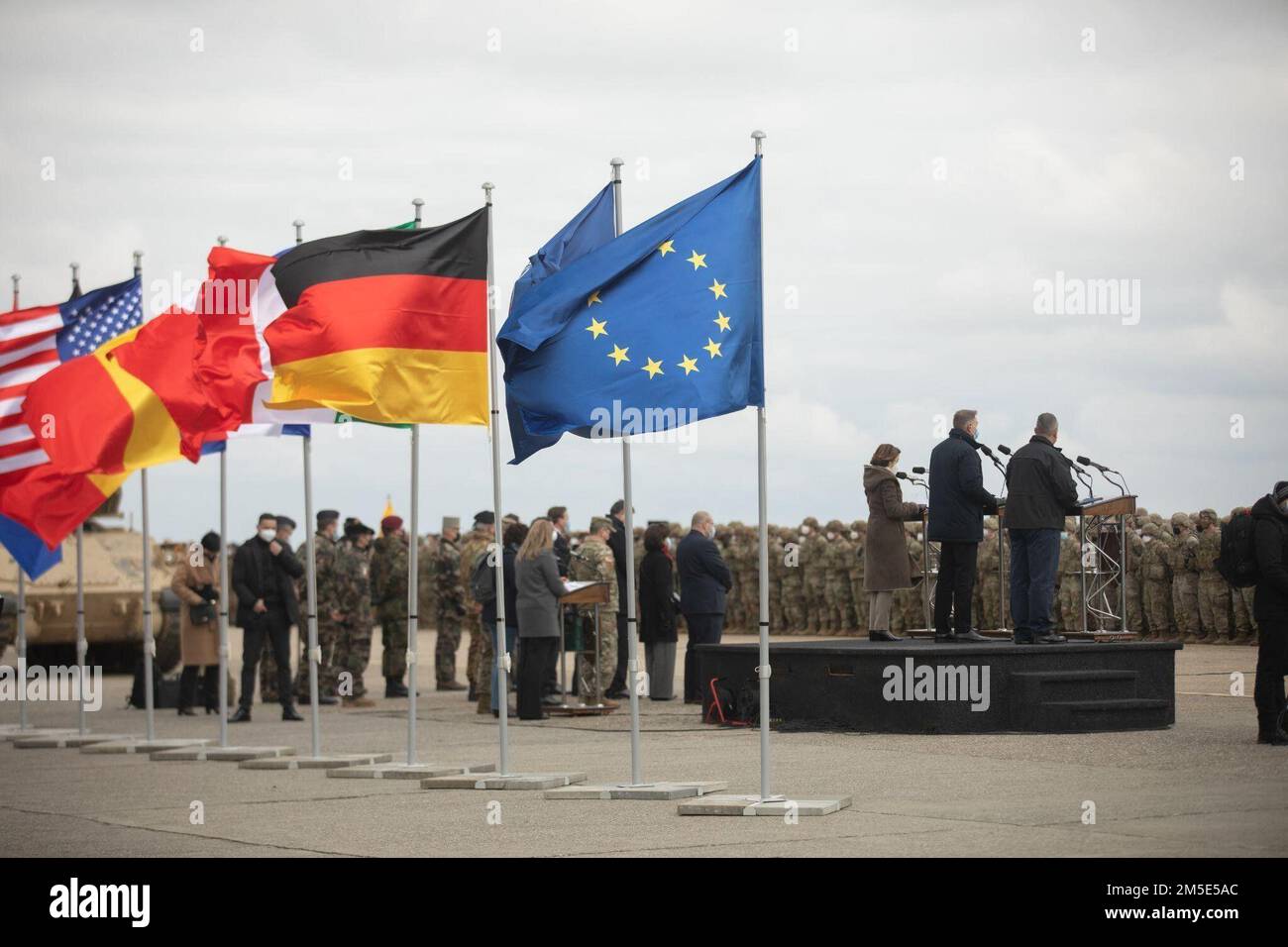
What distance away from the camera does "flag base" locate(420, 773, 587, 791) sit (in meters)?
13.5

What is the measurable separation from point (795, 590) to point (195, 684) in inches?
635

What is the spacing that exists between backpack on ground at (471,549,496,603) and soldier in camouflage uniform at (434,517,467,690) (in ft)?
11.2

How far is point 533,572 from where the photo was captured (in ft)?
61.7

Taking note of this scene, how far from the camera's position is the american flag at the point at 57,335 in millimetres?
20000

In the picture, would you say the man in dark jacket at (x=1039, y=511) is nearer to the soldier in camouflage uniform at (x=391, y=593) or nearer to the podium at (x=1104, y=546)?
the podium at (x=1104, y=546)

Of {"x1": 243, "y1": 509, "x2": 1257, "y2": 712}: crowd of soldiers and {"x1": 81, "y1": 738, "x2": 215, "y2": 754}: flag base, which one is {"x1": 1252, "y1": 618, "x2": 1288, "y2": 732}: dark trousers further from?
{"x1": 81, "y1": 738, "x2": 215, "y2": 754}: flag base

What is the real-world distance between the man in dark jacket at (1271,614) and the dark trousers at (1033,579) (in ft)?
7.06

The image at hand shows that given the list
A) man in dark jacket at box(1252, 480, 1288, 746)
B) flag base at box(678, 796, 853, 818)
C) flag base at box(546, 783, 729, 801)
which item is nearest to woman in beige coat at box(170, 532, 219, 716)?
flag base at box(546, 783, 729, 801)

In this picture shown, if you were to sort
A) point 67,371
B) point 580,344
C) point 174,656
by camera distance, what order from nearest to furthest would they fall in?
point 580,344 → point 67,371 → point 174,656

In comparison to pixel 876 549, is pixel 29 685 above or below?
below

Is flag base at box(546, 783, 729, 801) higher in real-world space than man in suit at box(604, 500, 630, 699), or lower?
lower
